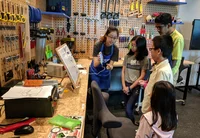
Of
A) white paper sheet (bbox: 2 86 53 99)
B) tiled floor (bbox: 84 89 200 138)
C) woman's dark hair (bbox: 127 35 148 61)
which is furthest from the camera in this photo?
tiled floor (bbox: 84 89 200 138)

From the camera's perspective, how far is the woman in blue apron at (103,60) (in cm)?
242

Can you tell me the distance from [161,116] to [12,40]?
1472 mm

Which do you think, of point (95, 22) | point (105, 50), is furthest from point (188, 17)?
point (105, 50)

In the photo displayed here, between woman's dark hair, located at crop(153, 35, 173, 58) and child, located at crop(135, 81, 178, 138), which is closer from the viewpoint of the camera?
child, located at crop(135, 81, 178, 138)

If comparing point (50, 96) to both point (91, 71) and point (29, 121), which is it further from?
point (91, 71)

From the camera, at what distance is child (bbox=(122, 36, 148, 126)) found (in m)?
2.20

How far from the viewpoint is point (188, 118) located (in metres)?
2.90

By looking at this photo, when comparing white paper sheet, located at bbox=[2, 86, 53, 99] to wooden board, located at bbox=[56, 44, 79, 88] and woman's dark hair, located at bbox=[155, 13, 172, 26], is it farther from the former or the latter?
woman's dark hair, located at bbox=[155, 13, 172, 26]

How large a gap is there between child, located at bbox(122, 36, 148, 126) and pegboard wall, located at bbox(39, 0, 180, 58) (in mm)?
1334

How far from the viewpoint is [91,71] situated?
2514 mm

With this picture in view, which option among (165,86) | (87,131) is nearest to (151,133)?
(165,86)

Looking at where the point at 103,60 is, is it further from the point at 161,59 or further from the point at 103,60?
the point at 161,59

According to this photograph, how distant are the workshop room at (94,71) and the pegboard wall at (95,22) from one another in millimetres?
20

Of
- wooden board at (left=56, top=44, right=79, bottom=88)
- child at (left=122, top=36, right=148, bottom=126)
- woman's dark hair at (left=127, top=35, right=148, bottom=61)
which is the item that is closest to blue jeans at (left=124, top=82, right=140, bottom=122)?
child at (left=122, top=36, right=148, bottom=126)
